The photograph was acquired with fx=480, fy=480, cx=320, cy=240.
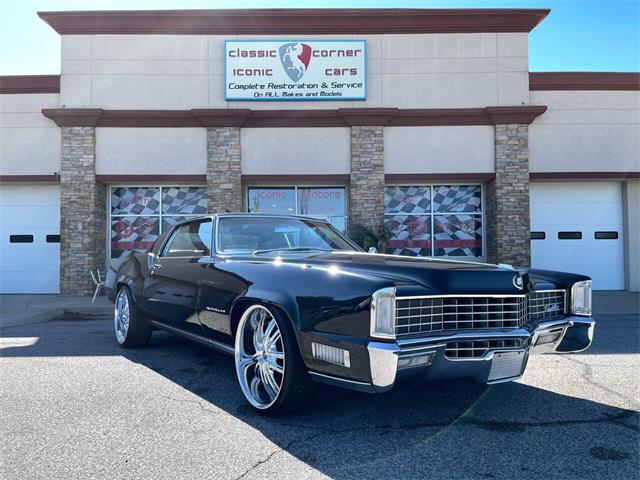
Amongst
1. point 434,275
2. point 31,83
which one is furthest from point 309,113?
point 434,275

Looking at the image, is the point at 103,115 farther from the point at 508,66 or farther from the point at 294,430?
the point at 294,430

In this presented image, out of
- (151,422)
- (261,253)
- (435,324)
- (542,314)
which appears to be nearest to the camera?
(435,324)

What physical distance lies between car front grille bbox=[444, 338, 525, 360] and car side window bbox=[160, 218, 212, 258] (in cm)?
229

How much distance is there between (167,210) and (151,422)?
10043mm

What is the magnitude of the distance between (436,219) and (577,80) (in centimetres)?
494

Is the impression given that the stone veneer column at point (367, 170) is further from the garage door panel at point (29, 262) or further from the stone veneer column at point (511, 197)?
the garage door panel at point (29, 262)

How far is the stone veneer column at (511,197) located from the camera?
11.9m

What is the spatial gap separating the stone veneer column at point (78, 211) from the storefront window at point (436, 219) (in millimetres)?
7423

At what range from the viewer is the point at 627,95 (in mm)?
12359

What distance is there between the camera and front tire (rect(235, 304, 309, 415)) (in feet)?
10.1

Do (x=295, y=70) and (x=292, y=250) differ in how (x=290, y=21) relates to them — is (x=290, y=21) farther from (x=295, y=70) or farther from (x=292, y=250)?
(x=292, y=250)

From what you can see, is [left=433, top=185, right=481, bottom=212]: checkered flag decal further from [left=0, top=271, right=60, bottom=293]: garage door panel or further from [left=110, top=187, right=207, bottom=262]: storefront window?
[left=0, top=271, right=60, bottom=293]: garage door panel

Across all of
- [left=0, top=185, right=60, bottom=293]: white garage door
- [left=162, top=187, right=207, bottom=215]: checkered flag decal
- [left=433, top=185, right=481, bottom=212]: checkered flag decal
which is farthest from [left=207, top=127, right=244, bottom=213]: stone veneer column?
[left=433, top=185, right=481, bottom=212]: checkered flag decal

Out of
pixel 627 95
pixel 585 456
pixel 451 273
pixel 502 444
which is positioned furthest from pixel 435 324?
pixel 627 95
